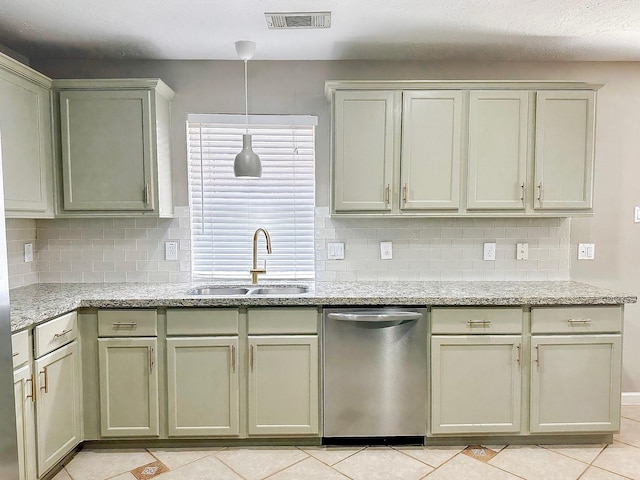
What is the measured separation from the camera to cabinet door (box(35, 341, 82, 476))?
2133 mm

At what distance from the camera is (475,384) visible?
8.36ft

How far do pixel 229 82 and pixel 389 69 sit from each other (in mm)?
1109

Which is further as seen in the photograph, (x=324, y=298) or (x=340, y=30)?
(x=340, y=30)

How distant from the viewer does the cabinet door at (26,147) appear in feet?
7.70

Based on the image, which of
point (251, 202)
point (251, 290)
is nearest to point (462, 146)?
point (251, 202)

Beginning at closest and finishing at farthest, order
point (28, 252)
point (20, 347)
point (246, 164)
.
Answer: point (20, 347) < point (246, 164) < point (28, 252)

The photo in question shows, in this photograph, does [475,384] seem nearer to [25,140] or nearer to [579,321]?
[579,321]

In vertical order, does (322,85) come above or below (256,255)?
above

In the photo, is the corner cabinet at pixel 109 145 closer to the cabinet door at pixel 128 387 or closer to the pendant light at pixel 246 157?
the pendant light at pixel 246 157

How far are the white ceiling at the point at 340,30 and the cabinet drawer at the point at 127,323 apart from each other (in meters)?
1.62

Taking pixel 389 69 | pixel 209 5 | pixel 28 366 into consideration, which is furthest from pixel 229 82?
pixel 28 366

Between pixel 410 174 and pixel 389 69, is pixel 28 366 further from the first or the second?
pixel 389 69

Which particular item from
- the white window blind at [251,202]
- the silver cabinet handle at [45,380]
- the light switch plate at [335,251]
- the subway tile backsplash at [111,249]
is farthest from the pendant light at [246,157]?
the silver cabinet handle at [45,380]

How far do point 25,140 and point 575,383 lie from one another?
3.42 metres
